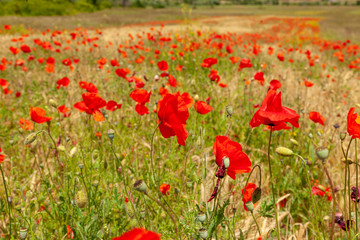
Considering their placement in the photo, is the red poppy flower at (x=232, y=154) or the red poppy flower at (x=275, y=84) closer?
the red poppy flower at (x=232, y=154)

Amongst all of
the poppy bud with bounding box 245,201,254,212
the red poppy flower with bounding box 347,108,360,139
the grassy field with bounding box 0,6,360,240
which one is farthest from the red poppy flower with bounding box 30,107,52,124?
the red poppy flower with bounding box 347,108,360,139

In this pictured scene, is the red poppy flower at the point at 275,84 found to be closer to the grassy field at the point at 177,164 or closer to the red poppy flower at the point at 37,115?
the grassy field at the point at 177,164

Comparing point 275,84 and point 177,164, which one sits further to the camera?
point 177,164

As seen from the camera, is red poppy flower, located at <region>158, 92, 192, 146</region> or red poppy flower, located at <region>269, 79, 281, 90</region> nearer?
red poppy flower, located at <region>158, 92, 192, 146</region>

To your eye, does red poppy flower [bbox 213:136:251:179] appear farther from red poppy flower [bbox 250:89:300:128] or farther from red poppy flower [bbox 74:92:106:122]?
red poppy flower [bbox 74:92:106:122]

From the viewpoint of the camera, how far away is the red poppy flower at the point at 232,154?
100cm

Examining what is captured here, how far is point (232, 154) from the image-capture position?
103 cm

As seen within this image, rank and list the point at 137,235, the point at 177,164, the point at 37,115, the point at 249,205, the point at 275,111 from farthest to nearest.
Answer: the point at 177,164 → the point at 37,115 → the point at 249,205 → the point at 275,111 → the point at 137,235

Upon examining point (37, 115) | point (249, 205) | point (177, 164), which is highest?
point (37, 115)

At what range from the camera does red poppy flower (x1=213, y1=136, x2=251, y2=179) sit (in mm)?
1003

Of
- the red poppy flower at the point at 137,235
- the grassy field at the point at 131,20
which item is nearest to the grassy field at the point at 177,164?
the red poppy flower at the point at 137,235

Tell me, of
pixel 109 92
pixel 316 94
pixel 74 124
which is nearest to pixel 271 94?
pixel 74 124

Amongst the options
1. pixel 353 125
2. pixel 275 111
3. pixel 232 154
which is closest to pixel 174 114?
pixel 232 154

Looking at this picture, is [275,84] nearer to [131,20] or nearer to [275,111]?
[275,111]
